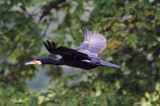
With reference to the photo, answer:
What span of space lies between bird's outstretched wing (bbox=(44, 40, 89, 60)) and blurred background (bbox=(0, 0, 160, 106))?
1660 millimetres

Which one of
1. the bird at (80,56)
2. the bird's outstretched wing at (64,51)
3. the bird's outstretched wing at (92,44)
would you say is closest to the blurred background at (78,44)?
the bird's outstretched wing at (92,44)

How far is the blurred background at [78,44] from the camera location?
773cm

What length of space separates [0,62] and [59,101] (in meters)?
2.58

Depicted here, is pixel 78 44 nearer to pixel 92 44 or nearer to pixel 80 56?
pixel 92 44

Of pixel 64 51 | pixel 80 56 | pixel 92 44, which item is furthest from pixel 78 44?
pixel 64 51

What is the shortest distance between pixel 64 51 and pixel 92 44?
116cm

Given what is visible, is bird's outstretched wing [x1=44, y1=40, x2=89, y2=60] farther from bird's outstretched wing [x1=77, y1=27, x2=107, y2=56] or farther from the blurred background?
the blurred background

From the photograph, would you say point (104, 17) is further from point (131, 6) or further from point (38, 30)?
point (38, 30)

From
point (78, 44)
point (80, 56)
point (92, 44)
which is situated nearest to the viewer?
point (80, 56)

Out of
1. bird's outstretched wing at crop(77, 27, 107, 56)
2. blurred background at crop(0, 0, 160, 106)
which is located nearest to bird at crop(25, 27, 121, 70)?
bird's outstretched wing at crop(77, 27, 107, 56)

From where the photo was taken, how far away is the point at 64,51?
5508 millimetres

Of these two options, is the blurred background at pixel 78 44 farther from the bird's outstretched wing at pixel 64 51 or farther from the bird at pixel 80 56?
the bird's outstretched wing at pixel 64 51

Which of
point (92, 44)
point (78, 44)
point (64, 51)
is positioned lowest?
point (64, 51)

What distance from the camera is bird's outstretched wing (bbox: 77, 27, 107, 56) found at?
21.0ft
